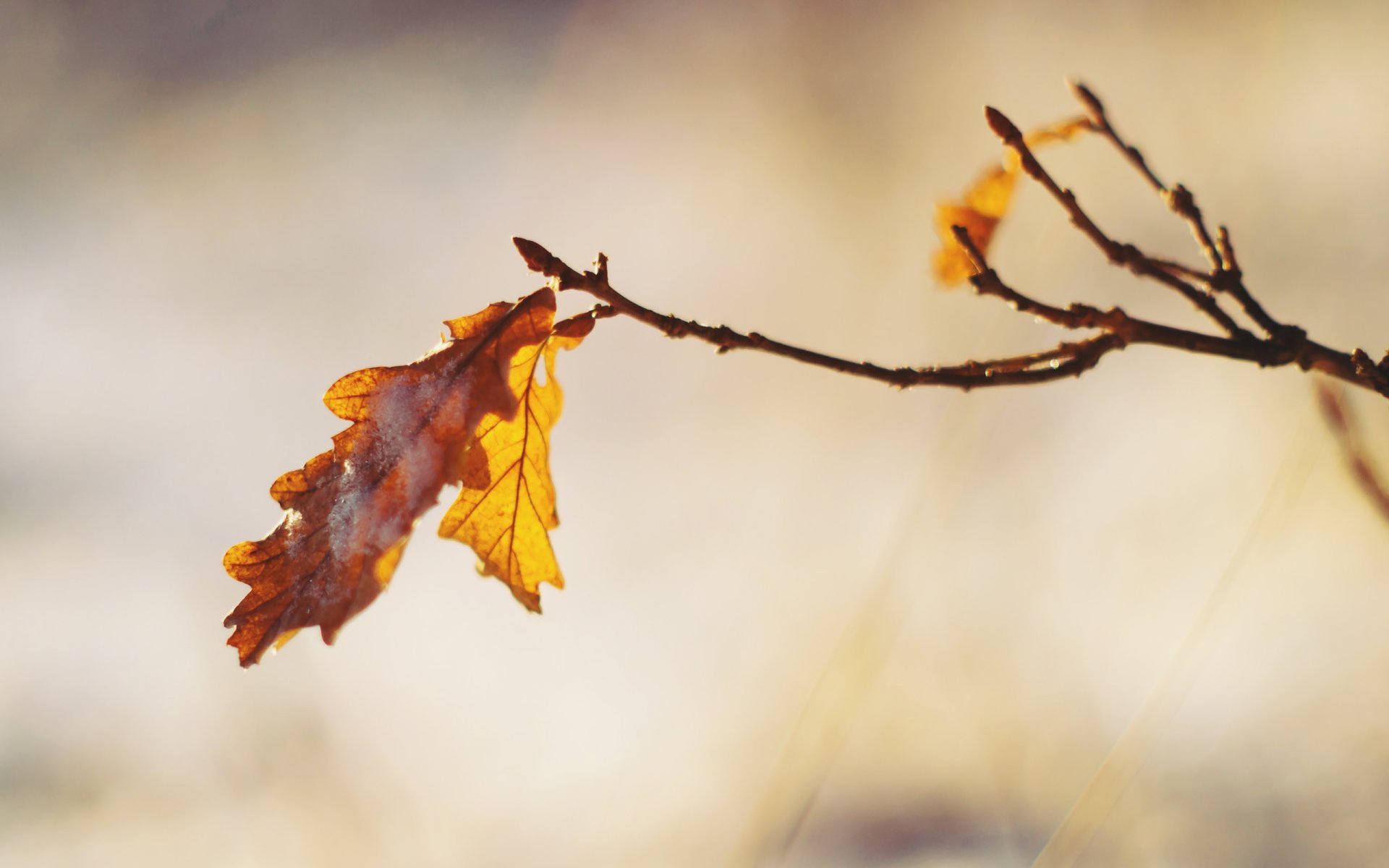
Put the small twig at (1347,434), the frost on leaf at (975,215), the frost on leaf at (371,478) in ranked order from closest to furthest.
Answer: the frost on leaf at (371,478)
the frost on leaf at (975,215)
the small twig at (1347,434)

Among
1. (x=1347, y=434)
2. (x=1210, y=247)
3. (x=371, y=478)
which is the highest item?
(x=1347, y=434)

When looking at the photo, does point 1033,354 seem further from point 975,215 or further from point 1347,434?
point 1347,434

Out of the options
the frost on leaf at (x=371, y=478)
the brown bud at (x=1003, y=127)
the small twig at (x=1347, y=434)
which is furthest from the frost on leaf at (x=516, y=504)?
the small twig at (x=1347, y=434)

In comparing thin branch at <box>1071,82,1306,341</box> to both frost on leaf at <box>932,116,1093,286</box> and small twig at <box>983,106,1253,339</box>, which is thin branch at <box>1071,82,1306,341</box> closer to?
small twig at <box>983,106,1253,339</box>

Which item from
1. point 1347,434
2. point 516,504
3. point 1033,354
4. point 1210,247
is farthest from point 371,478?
point 1347,434

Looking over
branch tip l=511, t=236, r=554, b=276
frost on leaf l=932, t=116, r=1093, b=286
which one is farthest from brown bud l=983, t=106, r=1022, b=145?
branch tip l=511, t=236, r=554, b=276

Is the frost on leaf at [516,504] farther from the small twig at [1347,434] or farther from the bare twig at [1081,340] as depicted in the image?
the small twig at [1347,434]

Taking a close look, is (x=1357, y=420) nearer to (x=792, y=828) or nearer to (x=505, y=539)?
(x=792, y=828)
